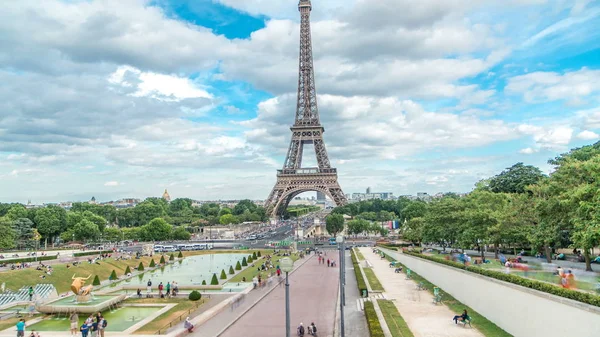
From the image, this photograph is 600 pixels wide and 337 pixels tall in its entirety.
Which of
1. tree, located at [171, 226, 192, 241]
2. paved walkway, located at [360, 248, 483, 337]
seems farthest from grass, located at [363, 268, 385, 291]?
tree, located at [171, 226, 192, 241]

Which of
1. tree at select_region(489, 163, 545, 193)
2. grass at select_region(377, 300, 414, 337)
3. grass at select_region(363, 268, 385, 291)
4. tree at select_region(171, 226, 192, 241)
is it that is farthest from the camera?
tree at select_region(171, 226, 192, 241)

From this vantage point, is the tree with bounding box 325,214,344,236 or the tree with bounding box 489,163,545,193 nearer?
the tree with bounding box 489,163,545,193

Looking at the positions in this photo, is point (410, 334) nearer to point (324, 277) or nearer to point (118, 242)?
point (324, 277)

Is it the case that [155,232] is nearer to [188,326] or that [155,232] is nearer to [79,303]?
[79,303]

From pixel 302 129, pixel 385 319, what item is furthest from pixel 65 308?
pixel 302 129

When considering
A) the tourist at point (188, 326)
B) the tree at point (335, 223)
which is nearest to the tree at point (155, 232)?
the tree at point (335, 223)

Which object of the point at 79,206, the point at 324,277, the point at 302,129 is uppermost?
the point at 302,129

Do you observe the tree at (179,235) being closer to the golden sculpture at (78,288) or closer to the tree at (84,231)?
the tree at (84,231)

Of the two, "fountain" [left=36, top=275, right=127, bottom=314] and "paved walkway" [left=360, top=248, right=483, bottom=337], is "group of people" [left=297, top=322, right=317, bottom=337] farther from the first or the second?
"fountain" [left=36, top=275, right=127, bottom=314]
